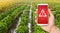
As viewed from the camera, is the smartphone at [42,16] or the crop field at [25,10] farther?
the crop field at [25,10]

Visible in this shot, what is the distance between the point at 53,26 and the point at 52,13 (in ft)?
1.08

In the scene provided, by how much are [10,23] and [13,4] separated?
710 mm

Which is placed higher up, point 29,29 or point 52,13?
point 52,13

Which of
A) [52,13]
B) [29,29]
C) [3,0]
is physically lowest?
[29,29]

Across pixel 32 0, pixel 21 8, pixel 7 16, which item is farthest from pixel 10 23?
pixel 32 0

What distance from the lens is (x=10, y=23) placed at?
5.27 metres

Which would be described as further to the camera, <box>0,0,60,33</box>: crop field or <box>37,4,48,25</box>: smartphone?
<box>0,0,60,33</box>: crop field

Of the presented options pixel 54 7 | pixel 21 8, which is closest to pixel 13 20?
pixel 21 8

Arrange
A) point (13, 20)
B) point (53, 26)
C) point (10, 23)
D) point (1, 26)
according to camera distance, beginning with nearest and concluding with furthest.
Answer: point (53, 26), point (1, 26), point (10, 23), point (13, 20)

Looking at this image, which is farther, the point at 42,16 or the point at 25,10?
the point at 25,10

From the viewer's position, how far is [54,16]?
451 centimetres

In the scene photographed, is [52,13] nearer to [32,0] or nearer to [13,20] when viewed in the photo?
[32,0]

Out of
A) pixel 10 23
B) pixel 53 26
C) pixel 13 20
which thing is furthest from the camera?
pixel 13 20

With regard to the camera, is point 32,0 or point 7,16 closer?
point 32,0
